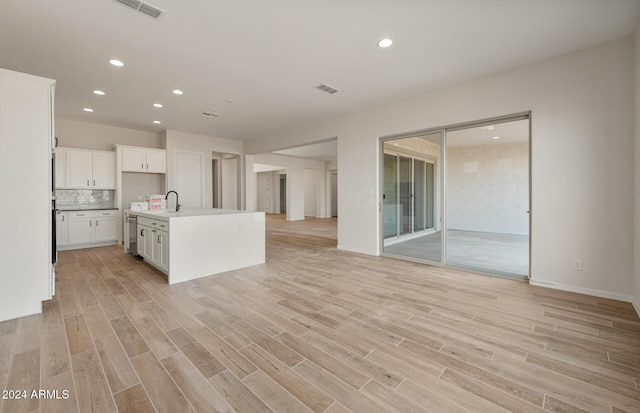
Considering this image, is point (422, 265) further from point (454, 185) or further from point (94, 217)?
point (94, 217)

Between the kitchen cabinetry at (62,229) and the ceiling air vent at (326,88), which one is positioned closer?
the ceiling air vent at (326,88)

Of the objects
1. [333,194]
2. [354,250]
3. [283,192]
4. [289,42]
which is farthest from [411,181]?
[283,192]

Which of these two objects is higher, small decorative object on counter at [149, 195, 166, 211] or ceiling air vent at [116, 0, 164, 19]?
ceiling air vent at [116, 0, 164, 19]

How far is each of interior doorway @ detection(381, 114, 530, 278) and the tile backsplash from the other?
21.3 ft

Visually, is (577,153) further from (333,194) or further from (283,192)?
(283,192)

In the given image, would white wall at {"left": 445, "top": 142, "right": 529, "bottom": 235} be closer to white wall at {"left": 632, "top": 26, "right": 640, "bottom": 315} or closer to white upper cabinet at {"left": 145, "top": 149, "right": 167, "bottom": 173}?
white wall at {"left": 632, "top": 26, "right": 640, "bottom": 315}

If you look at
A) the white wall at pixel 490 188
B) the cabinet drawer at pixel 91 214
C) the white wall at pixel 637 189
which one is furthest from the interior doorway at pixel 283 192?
the white wall at pixel 637 189

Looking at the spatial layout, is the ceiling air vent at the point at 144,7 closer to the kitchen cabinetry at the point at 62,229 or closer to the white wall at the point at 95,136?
the kitchen cabinetry at the point at 62,229

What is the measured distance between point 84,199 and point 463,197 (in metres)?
9.87

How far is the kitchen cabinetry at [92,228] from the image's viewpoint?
19.0 feet

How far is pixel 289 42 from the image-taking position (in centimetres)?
303

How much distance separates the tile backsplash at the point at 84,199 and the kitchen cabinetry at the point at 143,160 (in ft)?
2.67

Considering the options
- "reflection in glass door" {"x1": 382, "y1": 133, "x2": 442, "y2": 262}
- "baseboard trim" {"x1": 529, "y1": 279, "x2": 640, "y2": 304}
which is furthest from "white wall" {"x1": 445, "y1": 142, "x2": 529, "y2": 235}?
"baseboard trim" {"x1": 529, "y1": 279, "x2": 640, "y2": 304}

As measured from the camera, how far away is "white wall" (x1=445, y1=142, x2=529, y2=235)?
7.19m
